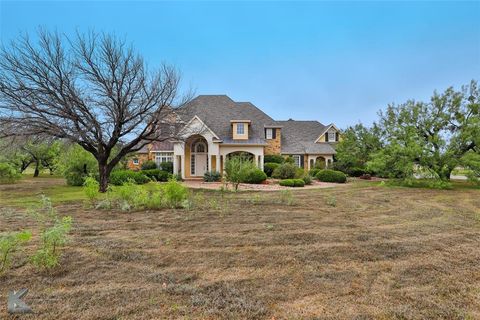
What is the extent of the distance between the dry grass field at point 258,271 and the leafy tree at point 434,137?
33.5 ft

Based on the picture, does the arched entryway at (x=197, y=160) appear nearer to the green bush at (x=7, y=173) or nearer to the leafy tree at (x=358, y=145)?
the leafy tree at (x=358, y=145)

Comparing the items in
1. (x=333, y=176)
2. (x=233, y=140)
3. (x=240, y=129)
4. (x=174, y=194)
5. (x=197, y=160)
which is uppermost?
(x=240, y=129)

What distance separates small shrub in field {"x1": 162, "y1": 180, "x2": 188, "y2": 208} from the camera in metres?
8.45

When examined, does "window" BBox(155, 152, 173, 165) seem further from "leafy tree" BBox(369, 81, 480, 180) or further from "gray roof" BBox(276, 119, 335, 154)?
"leafy tree" BBox(369, 81, 480, 180)

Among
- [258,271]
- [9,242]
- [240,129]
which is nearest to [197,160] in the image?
[240,129]

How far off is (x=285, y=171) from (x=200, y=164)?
27.1 ft

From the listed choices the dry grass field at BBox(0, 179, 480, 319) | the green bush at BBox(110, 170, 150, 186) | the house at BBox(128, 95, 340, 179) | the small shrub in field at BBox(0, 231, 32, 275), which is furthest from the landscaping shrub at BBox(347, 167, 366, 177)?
the small shrub in field at BBox(0, 231, 32, 275)

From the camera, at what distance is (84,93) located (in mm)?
12875

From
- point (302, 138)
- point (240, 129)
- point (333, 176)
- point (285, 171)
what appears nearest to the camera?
point (333, 176)

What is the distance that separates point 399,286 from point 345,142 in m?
21.7

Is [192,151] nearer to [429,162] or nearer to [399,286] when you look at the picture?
[429,162]

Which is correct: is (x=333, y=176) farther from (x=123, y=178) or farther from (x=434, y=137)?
(x=123, y=178)

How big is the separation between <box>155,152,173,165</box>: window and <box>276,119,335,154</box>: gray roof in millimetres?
12466

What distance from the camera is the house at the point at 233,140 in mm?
22234
